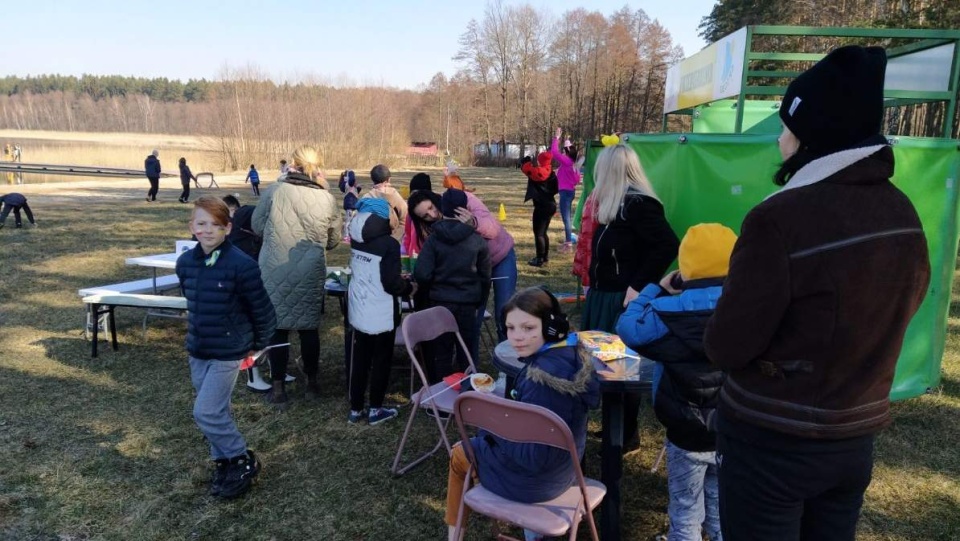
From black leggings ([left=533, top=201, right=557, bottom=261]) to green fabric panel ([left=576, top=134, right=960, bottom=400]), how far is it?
4332mm

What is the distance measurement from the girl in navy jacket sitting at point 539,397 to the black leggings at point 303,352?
2285 mm

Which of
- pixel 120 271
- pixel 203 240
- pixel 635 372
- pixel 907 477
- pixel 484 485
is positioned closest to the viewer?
pixel 484 485

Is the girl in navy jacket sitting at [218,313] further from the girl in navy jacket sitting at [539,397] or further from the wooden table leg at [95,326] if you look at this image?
the wooden table leg at [95,326]

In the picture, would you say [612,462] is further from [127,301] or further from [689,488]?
[127,301]

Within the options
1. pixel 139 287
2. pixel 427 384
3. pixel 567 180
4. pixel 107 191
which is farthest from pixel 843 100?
pixel 107 191

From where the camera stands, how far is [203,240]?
126 inches

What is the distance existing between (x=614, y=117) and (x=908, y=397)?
44.2 metres

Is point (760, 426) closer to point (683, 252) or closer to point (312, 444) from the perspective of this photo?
point (683, 252)

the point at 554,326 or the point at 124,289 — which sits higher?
the point at 554,326

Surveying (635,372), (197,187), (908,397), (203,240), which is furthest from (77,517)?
(197,187)

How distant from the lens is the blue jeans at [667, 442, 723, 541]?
246 cm

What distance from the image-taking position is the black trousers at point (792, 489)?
4.67 ft

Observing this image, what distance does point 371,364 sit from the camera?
14.1 ft

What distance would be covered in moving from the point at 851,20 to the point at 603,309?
807 inches
